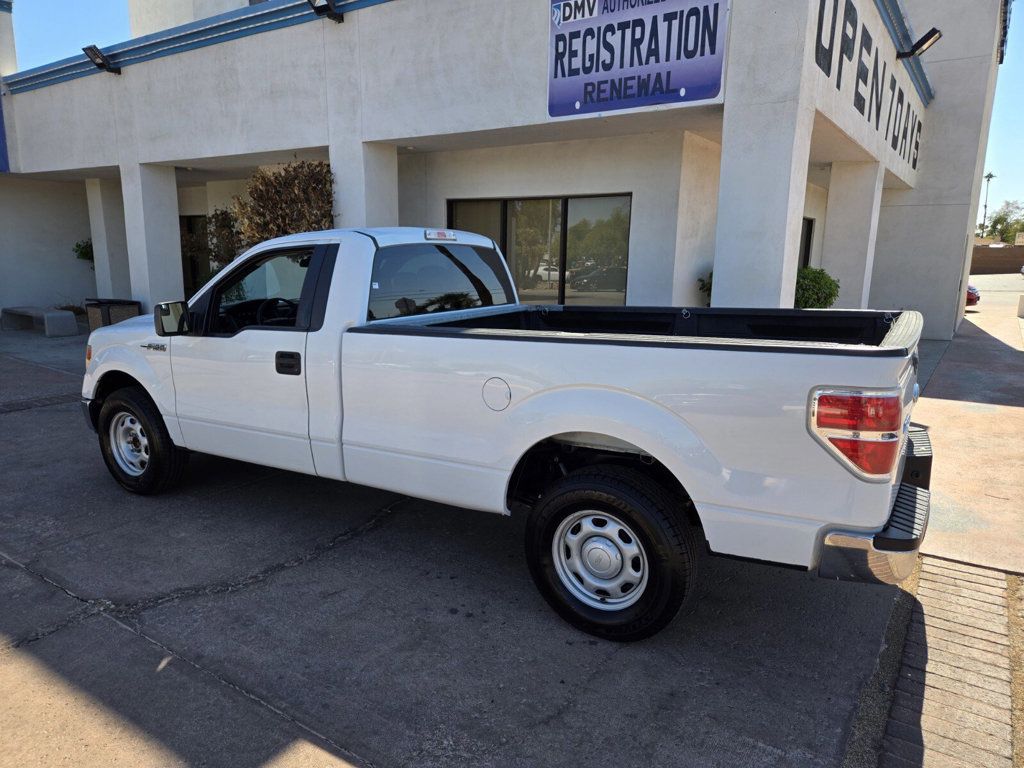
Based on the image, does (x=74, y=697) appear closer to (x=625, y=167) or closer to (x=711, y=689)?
(x=711, y=689)

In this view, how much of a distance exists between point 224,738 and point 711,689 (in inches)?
81.6

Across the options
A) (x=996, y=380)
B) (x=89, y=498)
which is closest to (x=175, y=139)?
(x=89, y=498)

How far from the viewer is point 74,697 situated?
3049 millimetres

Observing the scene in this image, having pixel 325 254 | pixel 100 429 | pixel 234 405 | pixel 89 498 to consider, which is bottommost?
pixel 89 498

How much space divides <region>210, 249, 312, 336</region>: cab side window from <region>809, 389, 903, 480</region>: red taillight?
120 inches

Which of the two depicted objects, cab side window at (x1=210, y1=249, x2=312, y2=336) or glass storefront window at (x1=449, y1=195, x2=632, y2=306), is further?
glass storefront window at (x1=449, y1=195, x2=632, y2=306)

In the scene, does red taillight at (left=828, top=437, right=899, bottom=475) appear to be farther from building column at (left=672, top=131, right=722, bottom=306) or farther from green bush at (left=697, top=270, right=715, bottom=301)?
green bush at (left=697, top=270, right=715, bottom=301)

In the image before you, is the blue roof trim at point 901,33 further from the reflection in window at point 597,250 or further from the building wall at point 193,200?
the building wall at point 193,200

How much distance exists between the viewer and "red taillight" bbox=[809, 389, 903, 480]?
2764 millimetres

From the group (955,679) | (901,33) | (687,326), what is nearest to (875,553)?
(955,679)

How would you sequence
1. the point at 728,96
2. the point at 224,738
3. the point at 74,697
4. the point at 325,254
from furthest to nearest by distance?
the point at 728,96
the point at 325,254
the point at 74,697
the point at 224,738

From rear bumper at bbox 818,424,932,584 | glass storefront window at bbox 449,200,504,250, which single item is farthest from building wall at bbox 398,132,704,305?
rear bumper at bbox 818,424,932,584

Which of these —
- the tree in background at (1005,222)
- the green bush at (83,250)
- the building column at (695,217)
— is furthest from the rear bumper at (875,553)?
the tree in background at (1005,222)

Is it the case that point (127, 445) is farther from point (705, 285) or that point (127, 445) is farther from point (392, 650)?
point (705, 285)
